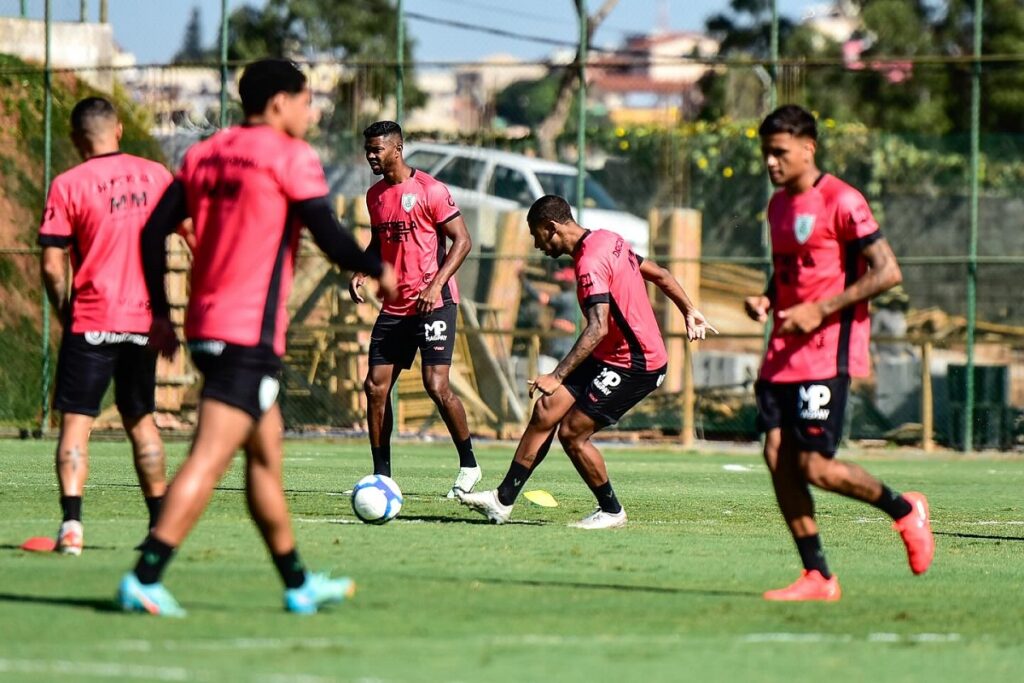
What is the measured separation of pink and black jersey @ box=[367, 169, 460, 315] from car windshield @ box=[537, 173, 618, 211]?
11.2 metres

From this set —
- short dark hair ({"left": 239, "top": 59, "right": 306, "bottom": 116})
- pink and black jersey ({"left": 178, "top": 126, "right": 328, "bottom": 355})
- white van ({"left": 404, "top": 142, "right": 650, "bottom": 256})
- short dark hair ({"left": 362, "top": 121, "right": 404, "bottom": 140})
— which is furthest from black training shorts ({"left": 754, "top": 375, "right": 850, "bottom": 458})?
white van ({"left": 404, "top": 142, "right": 650, "bottom": 256})

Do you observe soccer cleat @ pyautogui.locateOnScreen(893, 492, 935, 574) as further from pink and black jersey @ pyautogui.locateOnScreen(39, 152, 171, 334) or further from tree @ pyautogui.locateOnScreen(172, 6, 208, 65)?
tree @ pyautogui.locateOnScreen(172, 6, 208, 65)

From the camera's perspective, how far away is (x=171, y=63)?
22.4 metres

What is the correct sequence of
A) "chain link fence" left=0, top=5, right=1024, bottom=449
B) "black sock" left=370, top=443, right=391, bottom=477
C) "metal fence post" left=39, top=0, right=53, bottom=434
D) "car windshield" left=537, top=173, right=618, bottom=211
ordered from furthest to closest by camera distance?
"car windshield" left=537, top=173, right=618, bottom=211
"chain link fence" left=0, top=5, right=1024, bottom=449
"metal fence post" left=39, top=0, right=53, bottom=434
"black sock" left=370, top=443, right=391, bottom=477

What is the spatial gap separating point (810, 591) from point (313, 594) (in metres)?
2.20

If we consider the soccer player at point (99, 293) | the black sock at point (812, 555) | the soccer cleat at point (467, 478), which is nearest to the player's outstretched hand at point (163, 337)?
the soccer player at point (99, 293)

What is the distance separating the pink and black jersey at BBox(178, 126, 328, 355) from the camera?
6609 mm

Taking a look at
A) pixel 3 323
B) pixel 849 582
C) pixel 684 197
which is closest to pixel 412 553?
pixel 849 582

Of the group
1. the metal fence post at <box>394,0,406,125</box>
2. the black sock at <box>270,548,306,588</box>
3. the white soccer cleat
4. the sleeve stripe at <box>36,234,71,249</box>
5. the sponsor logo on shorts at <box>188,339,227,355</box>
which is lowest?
the white soccer cleat

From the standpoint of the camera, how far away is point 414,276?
508 inches

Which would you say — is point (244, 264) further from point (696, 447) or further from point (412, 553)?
point (696, 447)

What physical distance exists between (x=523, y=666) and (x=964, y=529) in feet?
20.6

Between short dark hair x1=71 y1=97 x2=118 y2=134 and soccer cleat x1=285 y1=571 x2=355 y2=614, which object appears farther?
short dark hair x1=71 y1=97 x2=118 y2=134

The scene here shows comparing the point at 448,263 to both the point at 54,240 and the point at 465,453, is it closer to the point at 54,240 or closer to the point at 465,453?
the point at 465,453
